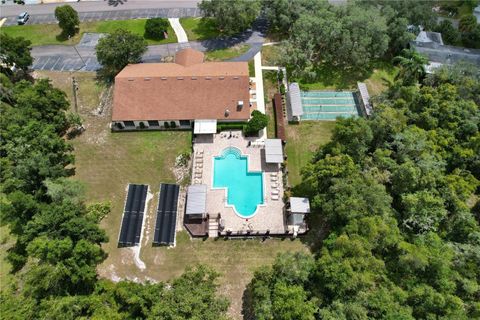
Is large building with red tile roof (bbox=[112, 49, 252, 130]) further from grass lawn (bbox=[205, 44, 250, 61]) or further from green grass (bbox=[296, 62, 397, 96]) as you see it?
green grass (bbox=[296, 62, 397, 96])

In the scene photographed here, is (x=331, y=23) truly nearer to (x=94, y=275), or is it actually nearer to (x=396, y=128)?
(x=396, y=128)

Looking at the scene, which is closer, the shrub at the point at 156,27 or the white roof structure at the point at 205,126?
the white roof structure at the point at 205,126

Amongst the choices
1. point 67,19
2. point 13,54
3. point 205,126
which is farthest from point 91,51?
point 205,126

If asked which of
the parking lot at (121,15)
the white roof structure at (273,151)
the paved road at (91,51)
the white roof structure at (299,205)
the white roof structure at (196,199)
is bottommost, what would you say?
the white roof structure at (299,205)

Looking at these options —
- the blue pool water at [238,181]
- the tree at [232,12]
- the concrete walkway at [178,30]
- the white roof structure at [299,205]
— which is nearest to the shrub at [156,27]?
the concrete walkway at [178,30]

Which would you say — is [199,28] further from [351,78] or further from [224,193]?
[224,193]

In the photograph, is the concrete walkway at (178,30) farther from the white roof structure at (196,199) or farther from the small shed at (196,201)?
the small shed at (196,201)
